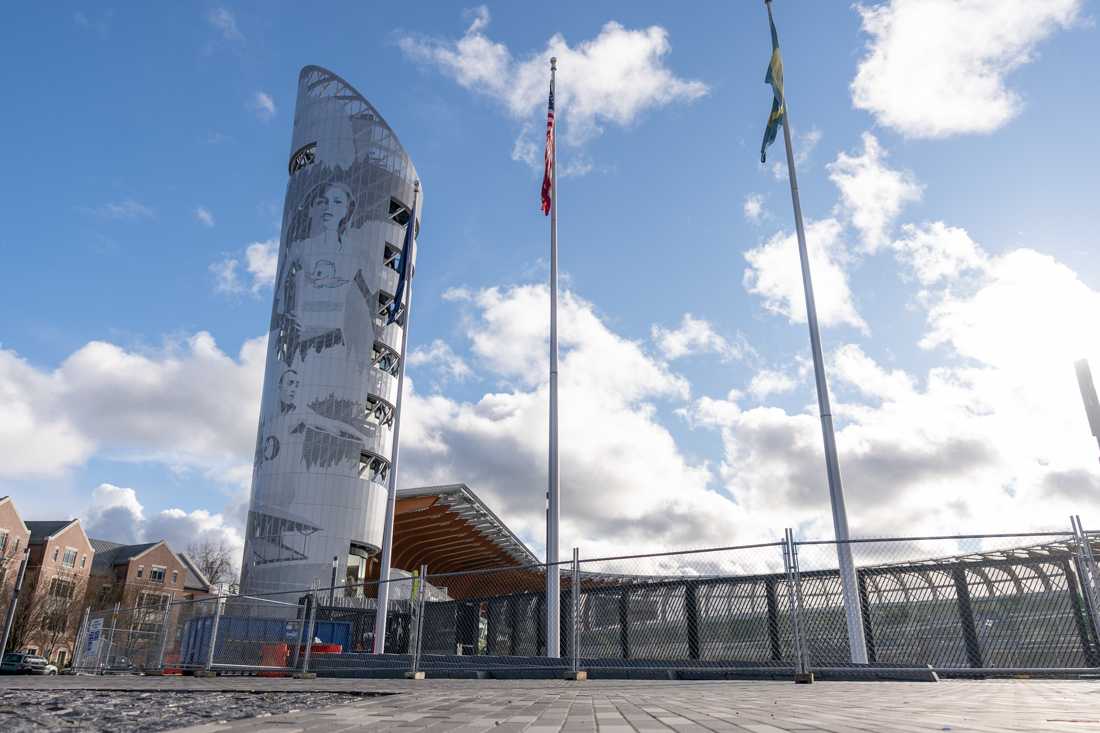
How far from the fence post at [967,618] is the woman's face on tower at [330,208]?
45101 mm

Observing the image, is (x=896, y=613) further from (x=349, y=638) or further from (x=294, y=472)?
(x=294, y=472)

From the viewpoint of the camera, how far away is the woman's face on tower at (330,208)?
160ft

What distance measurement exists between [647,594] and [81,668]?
60.6 ft

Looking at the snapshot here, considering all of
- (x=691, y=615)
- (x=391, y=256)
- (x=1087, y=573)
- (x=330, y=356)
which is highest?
(x=391, y=256)

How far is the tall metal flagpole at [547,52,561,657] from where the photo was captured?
615 inches

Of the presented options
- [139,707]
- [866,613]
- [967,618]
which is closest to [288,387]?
[866,613]

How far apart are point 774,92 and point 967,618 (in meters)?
13.2

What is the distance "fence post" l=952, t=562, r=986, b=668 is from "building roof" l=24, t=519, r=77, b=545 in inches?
2974

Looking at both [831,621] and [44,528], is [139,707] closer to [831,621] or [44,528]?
[831,621]

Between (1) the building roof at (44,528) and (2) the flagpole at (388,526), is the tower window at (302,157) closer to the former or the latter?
(2) the flagpole at (388,526)

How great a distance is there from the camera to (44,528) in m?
66.3

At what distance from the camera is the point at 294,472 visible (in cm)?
4331

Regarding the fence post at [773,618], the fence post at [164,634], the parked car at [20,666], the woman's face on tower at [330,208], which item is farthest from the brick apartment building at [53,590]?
the fence post at [773,618]

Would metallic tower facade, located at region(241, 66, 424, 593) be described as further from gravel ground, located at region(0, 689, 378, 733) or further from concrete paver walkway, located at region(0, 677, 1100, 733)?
concrete paver walkway, located at region(0, 677, 1100, 733)
